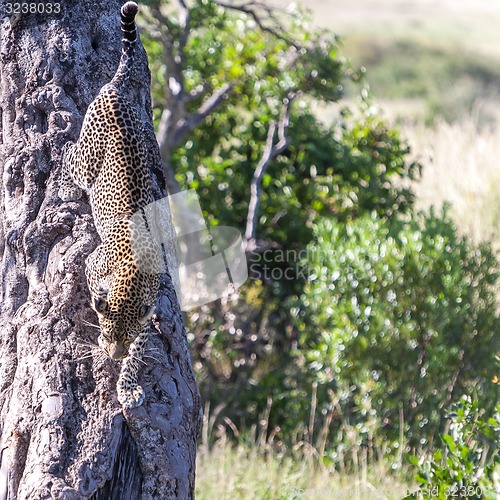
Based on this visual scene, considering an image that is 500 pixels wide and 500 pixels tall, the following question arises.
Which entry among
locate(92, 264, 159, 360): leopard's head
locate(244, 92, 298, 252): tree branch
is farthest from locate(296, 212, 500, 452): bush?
locate(92, 264, 159, 360): leopard's head

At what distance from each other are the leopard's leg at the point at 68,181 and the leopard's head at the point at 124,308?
0.41m

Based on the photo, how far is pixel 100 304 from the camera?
3451mm

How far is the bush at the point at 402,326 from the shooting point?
5.81m

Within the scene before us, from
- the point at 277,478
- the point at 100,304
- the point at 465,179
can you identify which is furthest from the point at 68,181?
the point at 465,179

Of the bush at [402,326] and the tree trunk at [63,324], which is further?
the bush at [402,326]

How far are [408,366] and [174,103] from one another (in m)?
2.88

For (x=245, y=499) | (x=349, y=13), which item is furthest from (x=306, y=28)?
(x=349, y=13)

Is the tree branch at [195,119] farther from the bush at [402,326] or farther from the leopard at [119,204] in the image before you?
the leopard at [119,204]

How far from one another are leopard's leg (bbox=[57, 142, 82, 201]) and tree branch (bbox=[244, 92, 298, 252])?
9.70 feet

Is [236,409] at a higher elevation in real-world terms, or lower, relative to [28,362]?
lower

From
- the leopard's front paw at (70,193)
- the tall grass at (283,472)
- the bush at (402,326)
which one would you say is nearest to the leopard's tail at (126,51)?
the leopard's front paw at (70,193)

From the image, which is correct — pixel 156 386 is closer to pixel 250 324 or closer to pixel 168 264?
pixel 168 264

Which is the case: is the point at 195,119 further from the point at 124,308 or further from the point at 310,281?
the point at 124,308

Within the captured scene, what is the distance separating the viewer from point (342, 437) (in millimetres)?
6008
